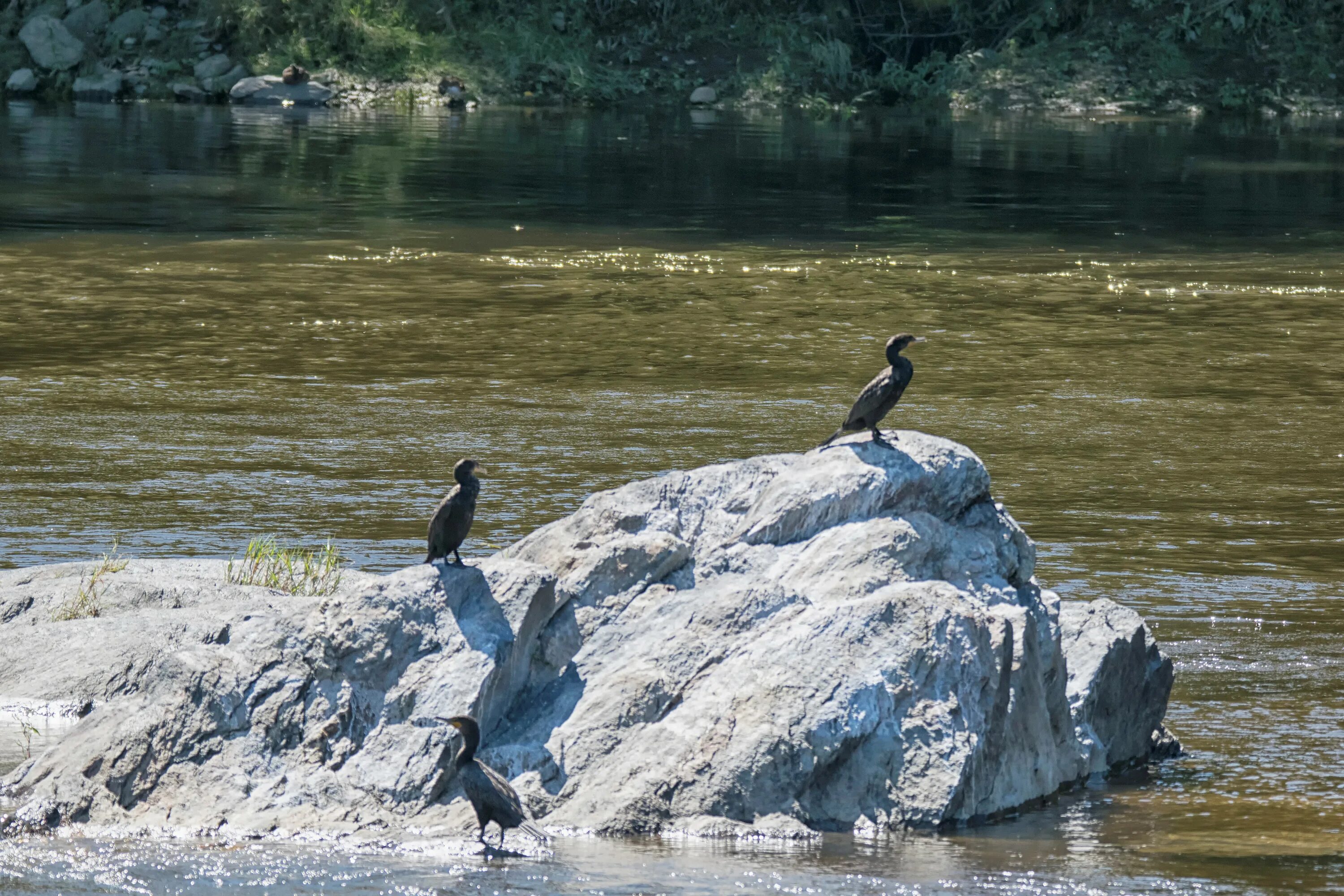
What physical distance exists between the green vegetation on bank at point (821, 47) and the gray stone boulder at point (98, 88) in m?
3.66

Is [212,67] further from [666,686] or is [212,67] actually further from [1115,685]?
[666,686]

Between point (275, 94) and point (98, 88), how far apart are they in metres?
4.95

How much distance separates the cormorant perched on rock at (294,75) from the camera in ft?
181

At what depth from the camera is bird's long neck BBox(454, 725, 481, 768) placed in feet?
23.8

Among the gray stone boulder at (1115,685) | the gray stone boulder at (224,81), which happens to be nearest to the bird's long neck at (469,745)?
the gray stone boulder at (1115,685)

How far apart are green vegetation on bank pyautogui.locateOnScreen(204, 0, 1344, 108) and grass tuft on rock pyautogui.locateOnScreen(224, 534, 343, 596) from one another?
46.8 m

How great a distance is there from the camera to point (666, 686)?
25.9 feet

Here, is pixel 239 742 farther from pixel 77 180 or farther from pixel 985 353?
pixel 77 180

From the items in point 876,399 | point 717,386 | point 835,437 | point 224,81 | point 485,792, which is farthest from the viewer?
point 224,81

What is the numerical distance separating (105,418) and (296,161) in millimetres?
23603

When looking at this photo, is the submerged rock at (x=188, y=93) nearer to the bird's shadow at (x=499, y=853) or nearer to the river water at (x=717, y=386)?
the river water at (x=717, y=386)

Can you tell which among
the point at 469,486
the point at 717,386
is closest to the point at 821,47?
the point at 717,386

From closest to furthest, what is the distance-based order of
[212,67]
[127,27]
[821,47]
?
[212,67] → [127,27] → [821,47]

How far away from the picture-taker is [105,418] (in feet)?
54.7
